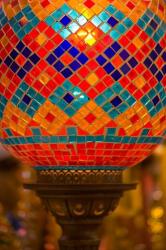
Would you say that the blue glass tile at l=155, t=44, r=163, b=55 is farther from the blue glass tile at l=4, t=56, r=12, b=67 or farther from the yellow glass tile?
the blue glass tile at l=4, t=56, r=12, b=67

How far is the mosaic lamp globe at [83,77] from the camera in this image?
881mm

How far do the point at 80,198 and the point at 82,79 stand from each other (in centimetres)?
21

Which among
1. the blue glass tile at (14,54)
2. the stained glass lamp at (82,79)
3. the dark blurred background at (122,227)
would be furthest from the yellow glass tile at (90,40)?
the dark blurred background at (122,227)

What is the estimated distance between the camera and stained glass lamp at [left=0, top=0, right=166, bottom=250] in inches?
34.7

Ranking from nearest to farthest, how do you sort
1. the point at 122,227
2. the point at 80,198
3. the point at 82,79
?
the point at 82,79
the point at 80,198
the point at 122,227

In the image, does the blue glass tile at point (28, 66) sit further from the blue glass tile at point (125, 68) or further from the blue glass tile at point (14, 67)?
the blue glass tile at point (125, 68)

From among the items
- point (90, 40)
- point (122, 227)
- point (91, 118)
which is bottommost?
point (122, 227)

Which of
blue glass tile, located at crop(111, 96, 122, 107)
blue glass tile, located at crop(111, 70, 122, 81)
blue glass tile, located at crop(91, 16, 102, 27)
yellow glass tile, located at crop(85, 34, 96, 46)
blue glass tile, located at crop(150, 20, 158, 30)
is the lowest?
blue glass tile, located at crop(111, 96, 122, 107)

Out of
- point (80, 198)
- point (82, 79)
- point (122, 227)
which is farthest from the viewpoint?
point (122, 227)

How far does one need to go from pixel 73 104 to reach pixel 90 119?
0.03m

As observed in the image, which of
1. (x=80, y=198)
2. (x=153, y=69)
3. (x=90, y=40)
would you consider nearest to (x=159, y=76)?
(x=153, y=69)

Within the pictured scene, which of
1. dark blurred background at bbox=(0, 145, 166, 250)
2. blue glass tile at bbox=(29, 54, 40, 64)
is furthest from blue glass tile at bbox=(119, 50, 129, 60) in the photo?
dark blurred background at bbox=(0, 145, 166, 250)

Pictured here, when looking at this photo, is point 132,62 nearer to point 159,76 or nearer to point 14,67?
point 159,76

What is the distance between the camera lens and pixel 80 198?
1.00 metres
